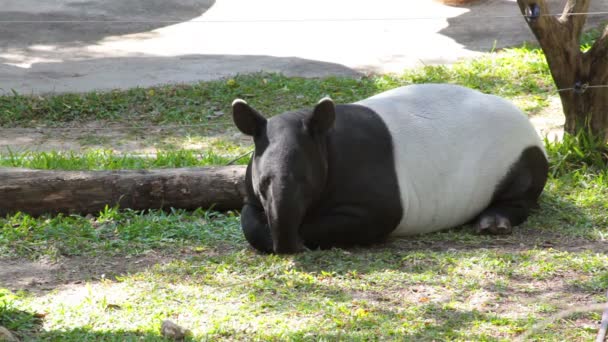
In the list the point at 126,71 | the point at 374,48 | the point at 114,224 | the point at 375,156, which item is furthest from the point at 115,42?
the point at 375,156

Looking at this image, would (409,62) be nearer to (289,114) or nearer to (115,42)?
(115,42)

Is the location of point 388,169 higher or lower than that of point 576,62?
lower

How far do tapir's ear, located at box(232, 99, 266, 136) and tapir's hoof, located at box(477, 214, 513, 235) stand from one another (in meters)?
1.58

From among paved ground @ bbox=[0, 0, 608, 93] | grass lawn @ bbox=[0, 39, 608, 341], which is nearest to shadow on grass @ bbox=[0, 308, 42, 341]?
grass lawn @ bbox=[0, 39, 608, 341]

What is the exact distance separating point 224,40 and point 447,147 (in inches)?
285

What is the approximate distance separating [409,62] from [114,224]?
588 cm

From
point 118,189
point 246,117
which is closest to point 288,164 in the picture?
point 246,117

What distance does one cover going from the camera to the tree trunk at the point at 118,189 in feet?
20.4

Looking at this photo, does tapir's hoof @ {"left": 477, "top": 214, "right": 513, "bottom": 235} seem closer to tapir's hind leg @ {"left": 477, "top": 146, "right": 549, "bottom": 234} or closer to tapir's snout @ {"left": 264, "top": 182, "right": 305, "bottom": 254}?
tapir's hind leg @ {"left": 477, "top": 146, "right": 549, "bottom": 234}

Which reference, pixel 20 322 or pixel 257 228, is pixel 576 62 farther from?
pixel 20 322

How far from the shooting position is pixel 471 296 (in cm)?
474

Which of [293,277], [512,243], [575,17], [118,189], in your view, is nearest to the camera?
[293,277]

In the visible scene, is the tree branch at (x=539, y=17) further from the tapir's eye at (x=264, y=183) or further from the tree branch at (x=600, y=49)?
the tapir's eye at (x=264, y=183)

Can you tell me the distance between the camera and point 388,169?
561 centimetres
